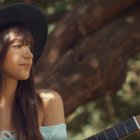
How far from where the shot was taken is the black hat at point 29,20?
2600mm

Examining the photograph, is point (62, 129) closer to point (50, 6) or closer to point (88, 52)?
point (88, 52)

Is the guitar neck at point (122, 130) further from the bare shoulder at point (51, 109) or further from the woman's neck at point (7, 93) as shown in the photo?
the woman's neck at point (7, 93)

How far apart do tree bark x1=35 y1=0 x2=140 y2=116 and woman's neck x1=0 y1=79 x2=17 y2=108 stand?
6.10 feet

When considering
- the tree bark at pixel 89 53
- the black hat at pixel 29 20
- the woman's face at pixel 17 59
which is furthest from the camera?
the tree bark at pixel 89 53

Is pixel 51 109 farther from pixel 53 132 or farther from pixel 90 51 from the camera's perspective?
pixel 90 51

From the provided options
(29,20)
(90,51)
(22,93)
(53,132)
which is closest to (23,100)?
(22,93)

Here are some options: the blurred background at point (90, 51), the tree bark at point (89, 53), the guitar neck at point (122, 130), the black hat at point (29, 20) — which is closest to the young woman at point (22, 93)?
the black hat at point (29, 20)

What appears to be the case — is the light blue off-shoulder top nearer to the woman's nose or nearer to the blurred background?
the woman's nose

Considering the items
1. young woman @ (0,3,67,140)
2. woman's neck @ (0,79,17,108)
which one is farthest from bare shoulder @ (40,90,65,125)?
woman's neck @ (0,79,17,108)

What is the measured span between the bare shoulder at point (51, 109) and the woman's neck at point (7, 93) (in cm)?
13

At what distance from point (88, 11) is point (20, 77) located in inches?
97.6

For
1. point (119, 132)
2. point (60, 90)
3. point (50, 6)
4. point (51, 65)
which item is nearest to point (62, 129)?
point (119, 132)

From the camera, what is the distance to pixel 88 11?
16.1 ft

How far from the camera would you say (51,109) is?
2.63m
